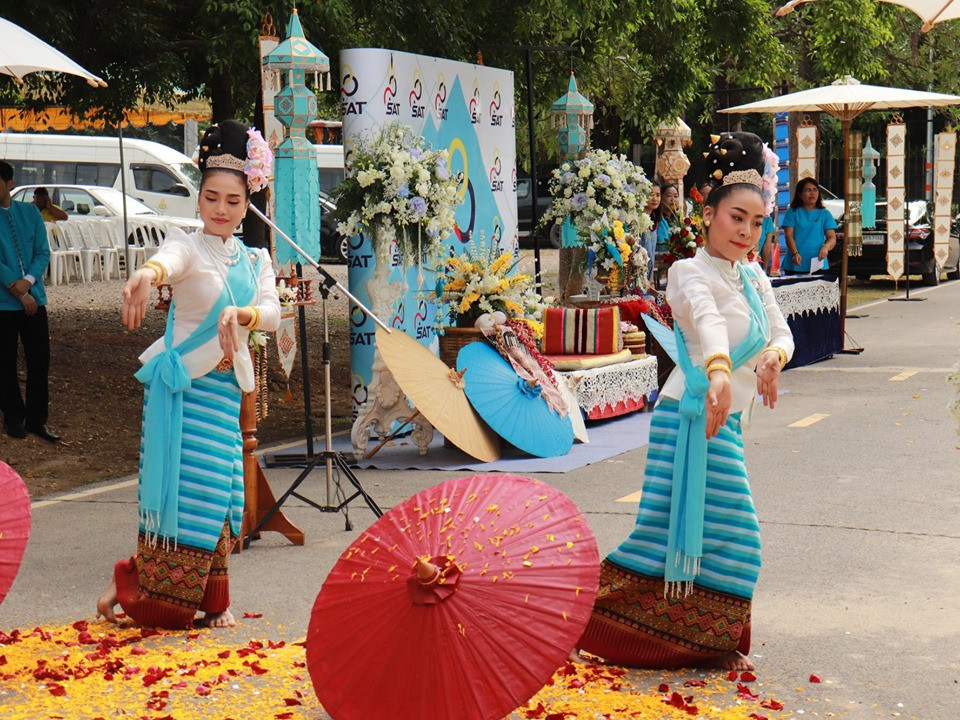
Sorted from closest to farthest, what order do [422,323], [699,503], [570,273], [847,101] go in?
[699,503]
[422,323]
[570,273]
[847,101]

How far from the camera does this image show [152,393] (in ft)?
17.0

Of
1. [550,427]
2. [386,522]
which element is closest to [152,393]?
[386,522]

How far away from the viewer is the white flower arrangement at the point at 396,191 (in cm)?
865

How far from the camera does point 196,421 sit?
5148 mm

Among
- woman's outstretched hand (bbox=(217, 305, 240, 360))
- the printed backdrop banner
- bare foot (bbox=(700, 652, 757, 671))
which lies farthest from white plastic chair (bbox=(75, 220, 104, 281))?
bare foot (bbox=(700, 652, 757, 671))

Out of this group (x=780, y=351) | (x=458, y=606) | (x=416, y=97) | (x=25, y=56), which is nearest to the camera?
(x=458, y=606)

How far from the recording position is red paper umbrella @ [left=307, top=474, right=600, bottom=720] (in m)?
3.63

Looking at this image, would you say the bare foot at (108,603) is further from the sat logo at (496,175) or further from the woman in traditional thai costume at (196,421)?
the sat logo at (496,175)

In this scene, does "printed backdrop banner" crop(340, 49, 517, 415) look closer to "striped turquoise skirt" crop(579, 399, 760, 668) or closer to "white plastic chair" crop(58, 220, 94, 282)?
"striped turquoise skirt" crop(579, 399, 760, 668)

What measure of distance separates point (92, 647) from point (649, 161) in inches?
1259

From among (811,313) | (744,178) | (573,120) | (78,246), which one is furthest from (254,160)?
(78,246)

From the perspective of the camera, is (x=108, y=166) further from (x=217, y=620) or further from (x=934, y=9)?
(x=217, y=620)

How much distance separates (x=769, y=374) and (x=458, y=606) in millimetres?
1420

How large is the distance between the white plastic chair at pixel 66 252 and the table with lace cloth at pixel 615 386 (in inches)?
494
